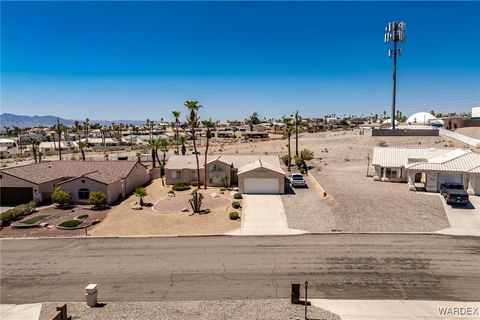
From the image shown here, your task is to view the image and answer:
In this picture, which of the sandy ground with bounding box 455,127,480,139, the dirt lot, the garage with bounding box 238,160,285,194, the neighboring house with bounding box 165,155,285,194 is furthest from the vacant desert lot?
the sandy ground with bounding box 455,127,480,139

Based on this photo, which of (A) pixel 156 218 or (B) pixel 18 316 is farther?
(A) pixel 156 218

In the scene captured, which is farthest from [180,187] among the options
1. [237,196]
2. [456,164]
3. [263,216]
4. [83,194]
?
[456,164]

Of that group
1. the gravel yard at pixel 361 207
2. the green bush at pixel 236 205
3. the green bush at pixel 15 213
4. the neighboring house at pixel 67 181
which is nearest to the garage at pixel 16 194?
the neighboring house at pixel 67 181

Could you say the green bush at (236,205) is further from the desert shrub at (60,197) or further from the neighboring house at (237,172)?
the desert shrub at (60,197)

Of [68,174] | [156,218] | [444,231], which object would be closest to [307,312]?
[444,231]

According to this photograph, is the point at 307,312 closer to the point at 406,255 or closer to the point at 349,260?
the point at 349,260

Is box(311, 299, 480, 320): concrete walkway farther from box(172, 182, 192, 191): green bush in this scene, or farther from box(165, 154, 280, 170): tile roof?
box(165, 154, 280, 170): tile roof

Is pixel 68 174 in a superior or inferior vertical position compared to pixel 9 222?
superior

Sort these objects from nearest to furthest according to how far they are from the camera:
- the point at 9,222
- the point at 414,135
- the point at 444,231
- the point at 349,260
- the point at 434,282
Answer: the point at 434,282
the point at 349,260
the point at 444,231
the point at 9,222
the point at 414,135
